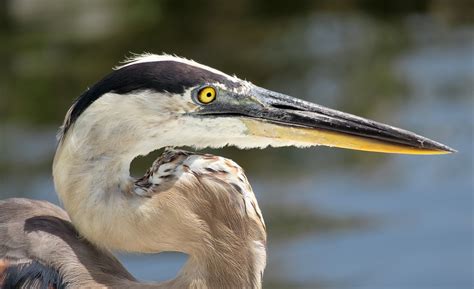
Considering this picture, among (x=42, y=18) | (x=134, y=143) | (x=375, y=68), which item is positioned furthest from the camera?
(x=42, y=18)

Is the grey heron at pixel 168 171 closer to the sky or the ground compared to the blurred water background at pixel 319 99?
closer to the ground

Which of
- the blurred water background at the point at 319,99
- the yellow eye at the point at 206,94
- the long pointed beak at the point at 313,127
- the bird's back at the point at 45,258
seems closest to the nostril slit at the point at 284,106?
the long pointed beak at the point at 313,127

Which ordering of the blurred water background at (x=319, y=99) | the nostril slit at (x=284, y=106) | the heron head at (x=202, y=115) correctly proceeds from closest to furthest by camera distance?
1. the heron head at (x=202, y=115)
2. the nostril slit at (x=284, y=106)
3. the blurred water background at (x=319, y=99)

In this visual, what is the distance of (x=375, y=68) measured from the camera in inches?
503

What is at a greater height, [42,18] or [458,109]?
[42,18]

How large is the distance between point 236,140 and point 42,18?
11.0 m

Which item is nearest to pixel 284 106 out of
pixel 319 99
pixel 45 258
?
pixel 45 258

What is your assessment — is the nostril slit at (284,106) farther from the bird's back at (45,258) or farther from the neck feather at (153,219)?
the bird's back at (45,258)

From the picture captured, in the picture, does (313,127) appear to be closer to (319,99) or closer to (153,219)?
(153,219)

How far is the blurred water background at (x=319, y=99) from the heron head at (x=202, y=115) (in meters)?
4.76

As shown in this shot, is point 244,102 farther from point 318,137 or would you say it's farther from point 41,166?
point 41,166

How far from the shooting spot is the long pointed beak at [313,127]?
4055 mm

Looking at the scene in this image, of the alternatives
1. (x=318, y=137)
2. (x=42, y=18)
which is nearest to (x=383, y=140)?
(x=318, y=137)

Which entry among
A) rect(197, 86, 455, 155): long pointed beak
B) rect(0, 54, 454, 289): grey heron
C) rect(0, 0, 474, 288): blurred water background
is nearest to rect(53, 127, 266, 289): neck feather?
rect(0, 54, 454, 289): grey heron
